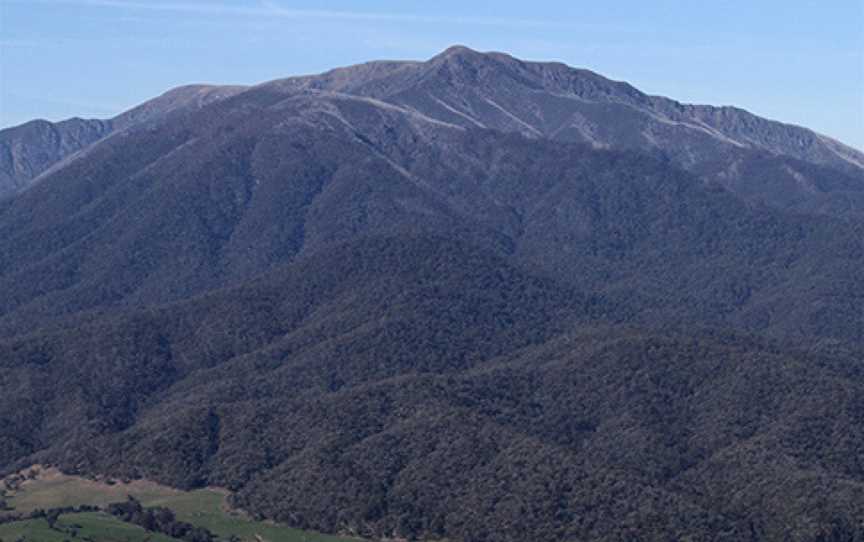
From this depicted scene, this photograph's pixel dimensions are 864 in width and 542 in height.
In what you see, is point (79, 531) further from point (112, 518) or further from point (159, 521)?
point (159, 521)

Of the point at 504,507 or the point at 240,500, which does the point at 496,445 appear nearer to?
the point at 504,507

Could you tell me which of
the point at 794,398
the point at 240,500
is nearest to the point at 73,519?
the point at 240,500

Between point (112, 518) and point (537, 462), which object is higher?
point (537, 462)

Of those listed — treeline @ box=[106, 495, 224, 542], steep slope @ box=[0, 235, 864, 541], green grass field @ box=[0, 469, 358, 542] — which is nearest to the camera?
steep slope @ box=[0, 235, 864, 541]

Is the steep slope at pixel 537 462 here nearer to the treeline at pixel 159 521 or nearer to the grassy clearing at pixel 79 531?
the treeline at pixel 159 521

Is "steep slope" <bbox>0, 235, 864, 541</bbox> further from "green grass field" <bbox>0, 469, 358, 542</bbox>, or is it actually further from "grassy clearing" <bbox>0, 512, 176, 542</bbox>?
"grassy clearing" <bbox>0, 512, 176, 542</bbox>

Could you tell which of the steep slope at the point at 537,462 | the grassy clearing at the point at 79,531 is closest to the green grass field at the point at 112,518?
the grassy clearing at the point at 79,531

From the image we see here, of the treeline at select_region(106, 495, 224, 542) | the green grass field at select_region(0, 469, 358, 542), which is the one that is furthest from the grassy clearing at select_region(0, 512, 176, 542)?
the treeline at select_region(106, 495, 224, 542)

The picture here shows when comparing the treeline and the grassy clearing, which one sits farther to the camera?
the treeline

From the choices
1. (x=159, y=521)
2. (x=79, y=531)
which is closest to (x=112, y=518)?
(x=159, y=521)
